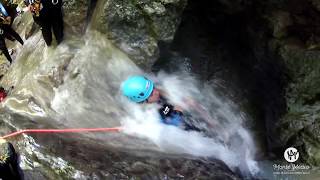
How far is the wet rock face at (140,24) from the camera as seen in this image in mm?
6449

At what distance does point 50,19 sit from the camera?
7012mm

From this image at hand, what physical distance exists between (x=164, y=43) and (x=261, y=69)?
1.73m

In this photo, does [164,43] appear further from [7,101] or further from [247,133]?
[7,101]

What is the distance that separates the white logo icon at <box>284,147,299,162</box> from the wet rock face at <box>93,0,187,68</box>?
8.33 ft

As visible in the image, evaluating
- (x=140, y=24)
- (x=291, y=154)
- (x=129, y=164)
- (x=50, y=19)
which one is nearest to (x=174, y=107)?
(x=140, y=24)

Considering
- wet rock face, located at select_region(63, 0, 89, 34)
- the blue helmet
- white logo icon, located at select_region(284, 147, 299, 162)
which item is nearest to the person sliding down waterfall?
the blue helmet

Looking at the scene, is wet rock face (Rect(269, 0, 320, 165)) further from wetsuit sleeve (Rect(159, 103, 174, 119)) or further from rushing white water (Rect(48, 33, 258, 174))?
wetsuit sleeve (Rect(159, 103, 174, 119))

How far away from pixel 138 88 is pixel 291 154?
→ 2.61 m

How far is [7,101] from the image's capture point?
7.03 m

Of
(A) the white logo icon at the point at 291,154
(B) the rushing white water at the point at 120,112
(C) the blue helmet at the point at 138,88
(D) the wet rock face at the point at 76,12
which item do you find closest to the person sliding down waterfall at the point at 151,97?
(C) the blue helmet at the point at 138,88

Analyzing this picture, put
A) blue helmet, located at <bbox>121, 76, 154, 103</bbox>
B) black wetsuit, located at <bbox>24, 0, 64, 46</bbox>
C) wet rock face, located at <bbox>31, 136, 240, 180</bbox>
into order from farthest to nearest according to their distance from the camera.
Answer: black wetsuit, located at <bbox>24, 0, 64, 46</bbox> < blue helmet, located at <bbox>121, 76, 154, 103</bbox> < wet rock face, located at <bbox>31, 136, 240, 180</bbox>

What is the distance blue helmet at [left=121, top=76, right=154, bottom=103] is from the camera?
6.30 metres

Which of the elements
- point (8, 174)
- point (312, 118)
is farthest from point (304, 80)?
point (8, 174)

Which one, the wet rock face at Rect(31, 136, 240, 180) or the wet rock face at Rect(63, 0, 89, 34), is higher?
the wet rock face at Rect(63, 0, 89, 34)
